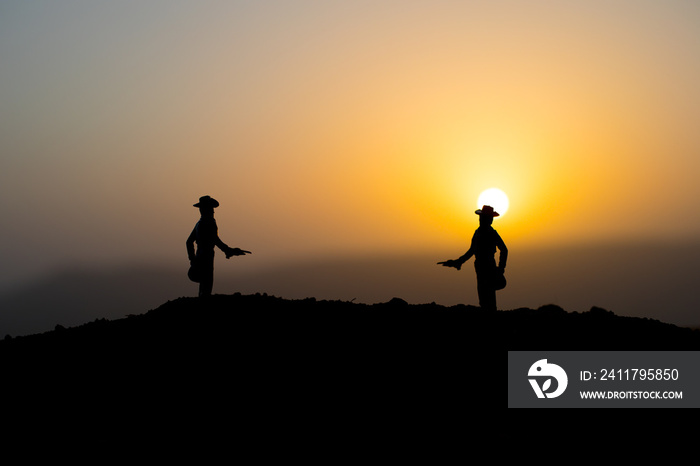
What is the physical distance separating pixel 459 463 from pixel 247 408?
138 inches

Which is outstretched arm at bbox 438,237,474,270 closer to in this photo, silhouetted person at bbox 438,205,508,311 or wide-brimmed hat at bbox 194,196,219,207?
silhouetted person at bbox 438,205,508,311

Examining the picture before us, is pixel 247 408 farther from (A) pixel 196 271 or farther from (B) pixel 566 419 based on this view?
(A) pixel 196 271

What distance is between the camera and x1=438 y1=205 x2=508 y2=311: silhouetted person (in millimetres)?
16672

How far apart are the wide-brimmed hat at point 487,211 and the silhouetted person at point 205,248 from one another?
5.72 metres

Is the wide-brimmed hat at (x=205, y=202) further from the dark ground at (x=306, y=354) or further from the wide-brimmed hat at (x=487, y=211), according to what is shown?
the wide-brimmed hat at (x=487, y=211)

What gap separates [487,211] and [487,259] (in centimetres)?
114

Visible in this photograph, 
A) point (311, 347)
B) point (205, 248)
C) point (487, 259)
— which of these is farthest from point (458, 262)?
point (205, 248)
